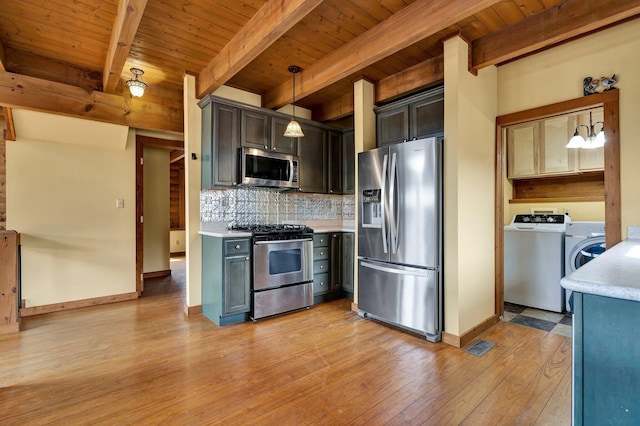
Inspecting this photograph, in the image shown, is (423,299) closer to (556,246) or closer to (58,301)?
(556,246)

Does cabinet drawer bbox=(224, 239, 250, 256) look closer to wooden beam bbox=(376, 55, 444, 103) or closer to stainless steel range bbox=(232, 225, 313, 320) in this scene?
stainless steel range bbox=(232, 225, 313, 320)

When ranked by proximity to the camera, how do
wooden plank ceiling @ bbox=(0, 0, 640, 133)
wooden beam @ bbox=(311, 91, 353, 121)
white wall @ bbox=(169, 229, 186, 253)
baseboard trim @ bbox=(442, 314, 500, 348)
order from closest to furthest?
1. wooden plank ceiling @ bbox=(0, 0, 640, 133)
2. baseboard trim @ bbox=(442, 314, 500, 348)
3. wooden beam @ bbox=(311, 91, 353, 121)
4. white wall @ bbox=(169, 229, 186, 253)

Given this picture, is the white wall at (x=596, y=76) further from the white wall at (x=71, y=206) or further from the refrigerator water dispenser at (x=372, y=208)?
the white wall at (x=71, y=206)

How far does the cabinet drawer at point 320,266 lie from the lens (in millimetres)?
3745

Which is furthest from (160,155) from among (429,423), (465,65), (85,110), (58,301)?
(429,423)

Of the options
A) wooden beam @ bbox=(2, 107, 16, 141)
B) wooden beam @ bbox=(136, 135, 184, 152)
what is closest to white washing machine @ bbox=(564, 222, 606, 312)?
wooden beam @ bbox=(136, 135, 184, 152)

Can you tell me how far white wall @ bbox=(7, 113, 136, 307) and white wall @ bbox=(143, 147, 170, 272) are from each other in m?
1.14

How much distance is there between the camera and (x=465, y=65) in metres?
2.67

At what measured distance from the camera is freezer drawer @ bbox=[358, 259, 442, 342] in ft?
8.75

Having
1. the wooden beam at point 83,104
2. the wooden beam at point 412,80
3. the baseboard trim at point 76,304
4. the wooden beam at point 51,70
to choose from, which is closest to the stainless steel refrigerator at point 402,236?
the wooden beam at point 412,80

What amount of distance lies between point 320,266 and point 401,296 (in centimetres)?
120

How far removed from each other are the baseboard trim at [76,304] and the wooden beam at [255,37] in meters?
2.74

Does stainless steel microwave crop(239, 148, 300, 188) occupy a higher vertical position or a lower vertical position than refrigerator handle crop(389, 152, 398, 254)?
higher

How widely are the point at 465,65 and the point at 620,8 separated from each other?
0.96 metres
